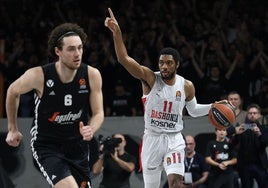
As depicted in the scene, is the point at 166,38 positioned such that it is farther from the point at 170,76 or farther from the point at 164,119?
the point at 164,119

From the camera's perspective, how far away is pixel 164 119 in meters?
9.45

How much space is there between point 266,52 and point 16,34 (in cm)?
502

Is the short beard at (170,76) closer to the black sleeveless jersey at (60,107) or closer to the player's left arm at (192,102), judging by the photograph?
the player's left arm at (192,102)

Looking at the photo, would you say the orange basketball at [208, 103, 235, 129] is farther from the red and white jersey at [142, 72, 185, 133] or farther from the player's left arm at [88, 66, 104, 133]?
the player's left arm at [88, 66, 104, 133]

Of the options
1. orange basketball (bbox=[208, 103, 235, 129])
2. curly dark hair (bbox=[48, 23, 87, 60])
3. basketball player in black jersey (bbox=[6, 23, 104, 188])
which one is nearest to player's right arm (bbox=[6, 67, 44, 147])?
basketball player in black jersey (bbox=[6, 23, 104, 188])

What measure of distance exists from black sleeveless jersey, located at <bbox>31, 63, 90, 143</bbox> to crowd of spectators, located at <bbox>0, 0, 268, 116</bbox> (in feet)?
20.5

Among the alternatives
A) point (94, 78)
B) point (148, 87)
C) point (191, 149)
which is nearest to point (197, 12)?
point (191, 149)

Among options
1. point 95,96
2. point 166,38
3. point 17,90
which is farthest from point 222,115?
point 166,38

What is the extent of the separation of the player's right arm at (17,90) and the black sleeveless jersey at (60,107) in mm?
82

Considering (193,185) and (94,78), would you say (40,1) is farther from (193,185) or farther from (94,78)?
(94,78)

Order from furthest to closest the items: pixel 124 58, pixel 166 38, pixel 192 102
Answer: pixel 166 38 → pixel 192 102 → pixel 124 58

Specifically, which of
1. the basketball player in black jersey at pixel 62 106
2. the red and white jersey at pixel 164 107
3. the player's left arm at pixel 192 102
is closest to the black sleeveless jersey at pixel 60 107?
the basketball player in black jersey at pixel 62 106

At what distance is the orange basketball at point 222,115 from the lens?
9.50 m

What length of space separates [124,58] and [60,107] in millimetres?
1914
